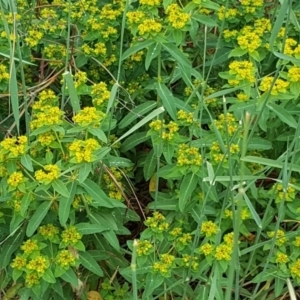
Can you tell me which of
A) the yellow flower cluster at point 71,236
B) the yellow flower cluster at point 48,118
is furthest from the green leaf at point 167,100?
the yellow flower cluster at point 71,236

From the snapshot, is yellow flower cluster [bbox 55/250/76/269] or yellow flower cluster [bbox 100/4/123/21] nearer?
yellow flower cluster [bbox 55/250/76/269]

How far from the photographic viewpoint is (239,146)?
1.74 metres

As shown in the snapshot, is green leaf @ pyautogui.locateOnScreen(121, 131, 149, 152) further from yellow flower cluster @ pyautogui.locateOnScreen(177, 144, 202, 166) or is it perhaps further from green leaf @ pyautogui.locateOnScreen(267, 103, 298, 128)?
green leaf @ pyautogui.locateOnScreen(267, 103, 298, 128)

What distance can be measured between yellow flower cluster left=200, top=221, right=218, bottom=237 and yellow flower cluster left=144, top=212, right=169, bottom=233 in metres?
0.12

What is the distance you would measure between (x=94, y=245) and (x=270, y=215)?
0.55 metres

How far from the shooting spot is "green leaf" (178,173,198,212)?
1736 millimetres

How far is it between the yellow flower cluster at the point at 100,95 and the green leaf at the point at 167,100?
0.54 feet

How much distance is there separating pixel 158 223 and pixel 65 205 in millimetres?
301

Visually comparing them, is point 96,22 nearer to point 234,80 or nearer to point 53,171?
point 234,80

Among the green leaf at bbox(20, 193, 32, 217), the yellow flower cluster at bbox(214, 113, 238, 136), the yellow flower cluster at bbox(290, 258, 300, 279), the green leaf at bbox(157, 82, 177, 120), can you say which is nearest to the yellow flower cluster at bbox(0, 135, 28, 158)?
the green leaf at bbox(20, 193, 32, 217)

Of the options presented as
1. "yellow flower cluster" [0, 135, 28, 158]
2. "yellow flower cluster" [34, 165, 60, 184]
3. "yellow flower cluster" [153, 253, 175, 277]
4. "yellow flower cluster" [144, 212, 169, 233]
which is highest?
"yellow flower cluster" [0, 135, 28, 158]

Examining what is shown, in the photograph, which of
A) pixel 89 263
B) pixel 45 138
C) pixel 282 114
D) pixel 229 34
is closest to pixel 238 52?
pixel 229 34

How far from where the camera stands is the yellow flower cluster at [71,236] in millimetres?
1702

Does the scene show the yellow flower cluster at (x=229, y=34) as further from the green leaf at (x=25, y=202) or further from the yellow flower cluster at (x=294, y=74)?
the green leaf at (x=25, y=202)
